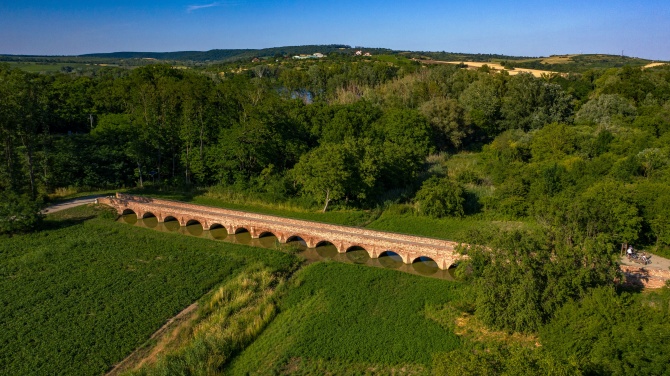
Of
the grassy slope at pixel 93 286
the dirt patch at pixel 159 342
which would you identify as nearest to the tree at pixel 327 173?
the grassy slope at pixel 93 286

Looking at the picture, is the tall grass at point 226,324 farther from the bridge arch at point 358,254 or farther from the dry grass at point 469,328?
the dry grass at point 469,328

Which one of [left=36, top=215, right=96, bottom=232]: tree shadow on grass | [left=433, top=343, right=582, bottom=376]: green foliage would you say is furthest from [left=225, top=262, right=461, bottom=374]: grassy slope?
[left=36, top=215, right=96, bottom=232]: tree shadow on grass

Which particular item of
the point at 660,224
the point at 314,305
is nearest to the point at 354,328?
the point at 314,305

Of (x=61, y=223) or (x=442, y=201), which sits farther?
(x=442, y=201)

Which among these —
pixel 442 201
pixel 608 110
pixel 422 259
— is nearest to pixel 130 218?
pixel 422 259

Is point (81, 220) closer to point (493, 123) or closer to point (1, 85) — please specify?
point (1, 85)

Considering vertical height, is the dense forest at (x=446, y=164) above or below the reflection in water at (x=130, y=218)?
above

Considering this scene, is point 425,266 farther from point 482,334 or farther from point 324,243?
point 482,334
